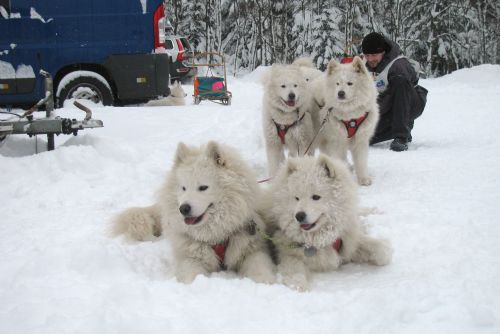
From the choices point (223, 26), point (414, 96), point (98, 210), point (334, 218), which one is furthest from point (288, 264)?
point (223, 26)

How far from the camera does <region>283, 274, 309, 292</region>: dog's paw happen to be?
2662 millimetres

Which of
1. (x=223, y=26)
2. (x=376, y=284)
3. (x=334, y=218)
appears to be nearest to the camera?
(x=376, y=284)

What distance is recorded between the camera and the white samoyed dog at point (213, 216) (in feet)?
9.87

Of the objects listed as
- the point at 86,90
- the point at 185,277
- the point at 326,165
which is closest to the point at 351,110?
the point at 326,165

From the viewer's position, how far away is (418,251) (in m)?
3.21

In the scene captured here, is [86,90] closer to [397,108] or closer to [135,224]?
[135,224]

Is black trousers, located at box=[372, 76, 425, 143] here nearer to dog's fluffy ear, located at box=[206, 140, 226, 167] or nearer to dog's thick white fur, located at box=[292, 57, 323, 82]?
dog's thick white fur, located at box=[292, 57, 323, 82]

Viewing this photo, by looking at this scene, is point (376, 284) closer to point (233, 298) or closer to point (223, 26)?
point (233, 298)

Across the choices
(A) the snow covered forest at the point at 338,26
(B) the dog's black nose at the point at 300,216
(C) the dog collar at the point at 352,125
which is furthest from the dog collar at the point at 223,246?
(A) the snow covered forest at the point at 338,26

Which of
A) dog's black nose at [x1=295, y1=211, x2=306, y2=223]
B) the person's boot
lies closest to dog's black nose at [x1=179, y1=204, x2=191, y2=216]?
dog's black nose at [x1=295, y1=211, x2=306, y2=223]

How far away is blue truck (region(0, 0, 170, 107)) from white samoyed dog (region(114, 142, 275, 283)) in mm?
4668

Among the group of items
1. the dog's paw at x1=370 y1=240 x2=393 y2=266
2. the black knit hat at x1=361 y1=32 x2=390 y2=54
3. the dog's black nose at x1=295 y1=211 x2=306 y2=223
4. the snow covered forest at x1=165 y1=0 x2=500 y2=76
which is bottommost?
Answer: the dog's paw at x1=370 y1=240 x2=393 y2=266

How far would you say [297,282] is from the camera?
2701mm

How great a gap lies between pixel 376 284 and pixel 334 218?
494 mm
